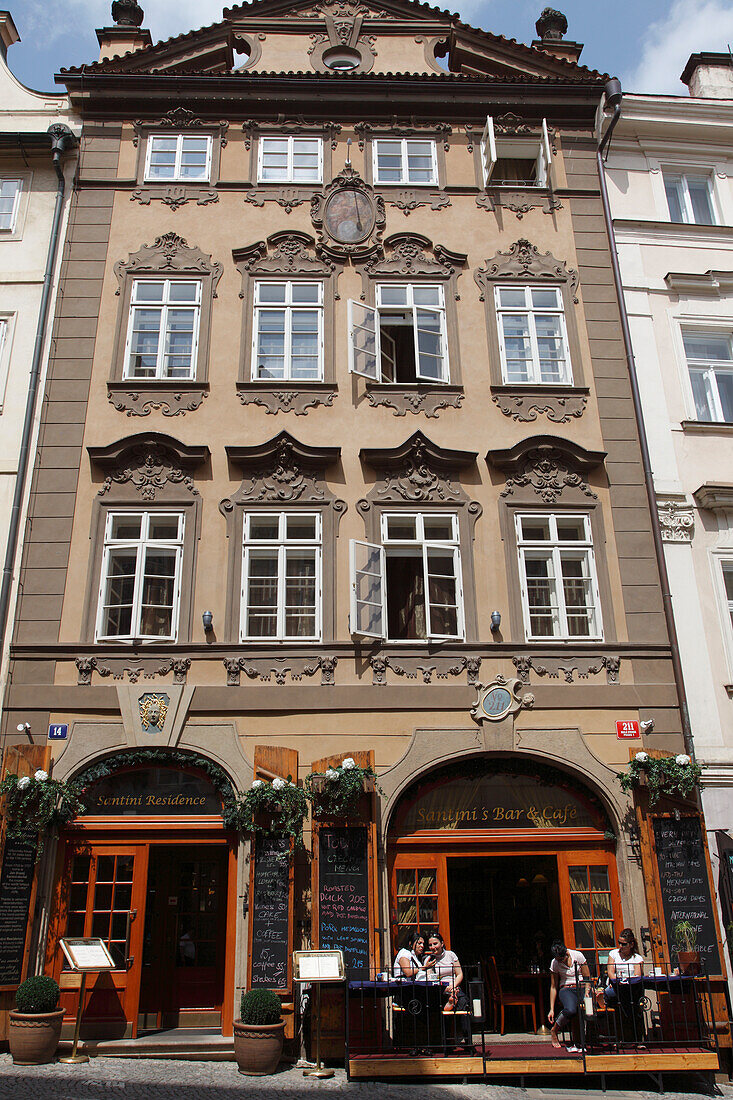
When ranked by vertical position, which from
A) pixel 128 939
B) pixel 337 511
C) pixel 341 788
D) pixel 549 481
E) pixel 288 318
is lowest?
Answer: pixel 128 939

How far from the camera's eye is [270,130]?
1636 centimetres

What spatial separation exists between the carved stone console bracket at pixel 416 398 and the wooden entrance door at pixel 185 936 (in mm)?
7046

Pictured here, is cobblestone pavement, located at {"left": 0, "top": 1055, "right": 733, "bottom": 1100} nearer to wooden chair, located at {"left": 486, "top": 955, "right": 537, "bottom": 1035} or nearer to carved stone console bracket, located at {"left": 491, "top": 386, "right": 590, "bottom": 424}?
wooden chair, located at {"left": 486, "top": 955, "right": 537, "bottom": 1035}

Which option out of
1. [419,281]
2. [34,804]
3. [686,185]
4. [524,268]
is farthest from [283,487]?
[686,185]

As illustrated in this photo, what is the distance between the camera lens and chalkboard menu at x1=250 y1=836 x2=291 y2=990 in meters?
10.8

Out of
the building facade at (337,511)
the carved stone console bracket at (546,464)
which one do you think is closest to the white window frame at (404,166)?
the building facade at (337,511)

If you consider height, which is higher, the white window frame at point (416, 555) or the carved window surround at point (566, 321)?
the carved window surround at point (566, 321)

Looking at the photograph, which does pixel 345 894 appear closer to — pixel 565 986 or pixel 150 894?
pixel 565 986

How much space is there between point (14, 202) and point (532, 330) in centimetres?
929

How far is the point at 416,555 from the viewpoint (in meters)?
13.6

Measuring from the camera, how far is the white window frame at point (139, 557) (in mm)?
12719

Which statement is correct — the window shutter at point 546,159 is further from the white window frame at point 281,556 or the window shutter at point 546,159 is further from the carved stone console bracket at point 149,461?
the carved stone console bracket at point 149,461

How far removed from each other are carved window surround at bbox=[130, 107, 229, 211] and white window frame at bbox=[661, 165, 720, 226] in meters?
8.18

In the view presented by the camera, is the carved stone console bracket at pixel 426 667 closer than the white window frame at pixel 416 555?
Yes
